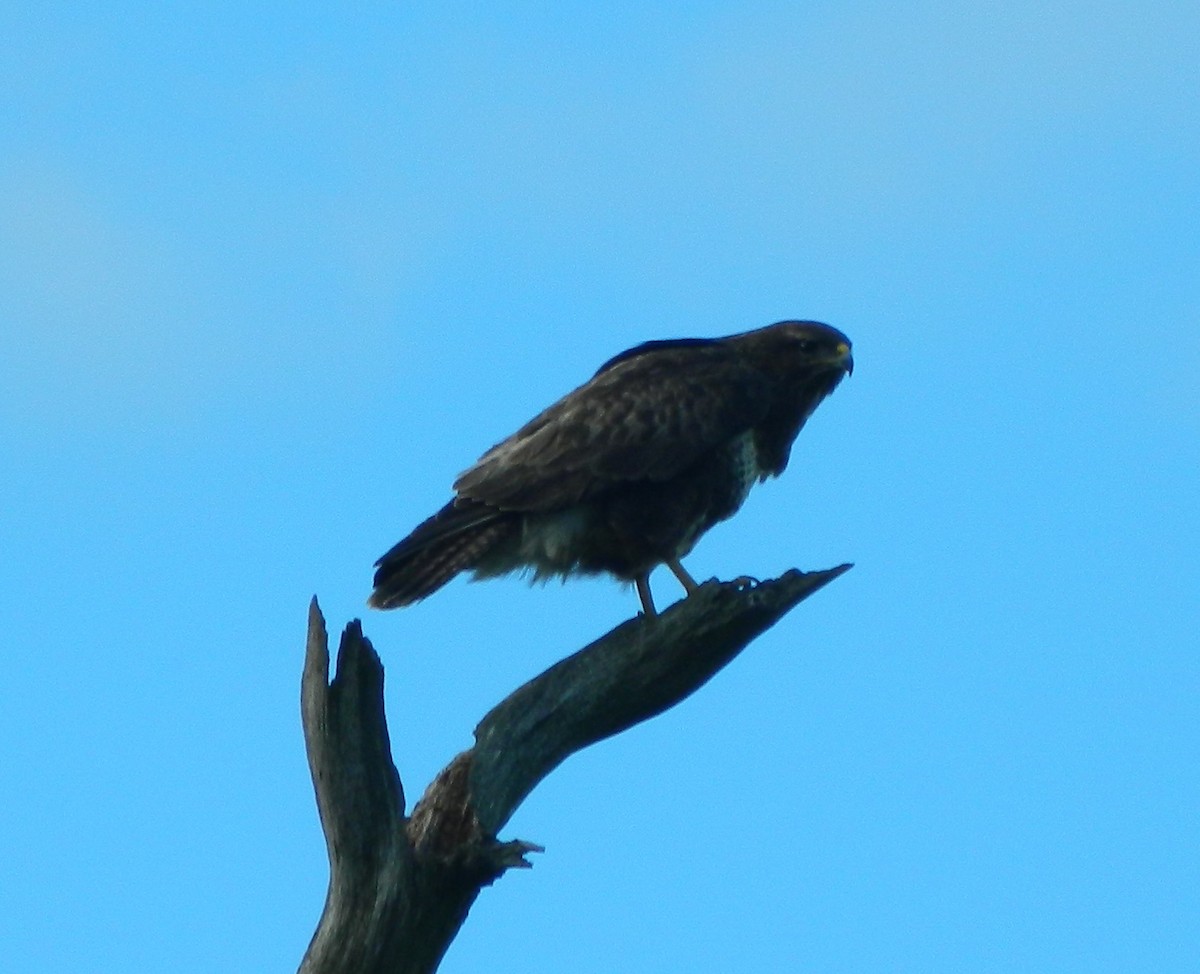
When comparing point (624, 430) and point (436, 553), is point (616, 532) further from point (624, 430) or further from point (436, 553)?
point (436, 553)

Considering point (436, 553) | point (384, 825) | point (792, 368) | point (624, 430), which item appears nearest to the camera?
point (384, 825)

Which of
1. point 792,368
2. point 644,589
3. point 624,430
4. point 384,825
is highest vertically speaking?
point 792,368

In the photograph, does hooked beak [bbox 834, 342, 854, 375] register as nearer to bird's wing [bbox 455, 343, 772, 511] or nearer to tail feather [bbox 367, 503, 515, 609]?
bird's wing [bbox 455, 343, 772, 511]

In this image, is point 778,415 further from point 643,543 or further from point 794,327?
point 643,543

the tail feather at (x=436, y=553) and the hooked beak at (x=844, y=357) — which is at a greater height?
the hooked beak at (x=844, y=357)

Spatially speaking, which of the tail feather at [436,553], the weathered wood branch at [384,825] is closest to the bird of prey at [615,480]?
the tail feather at [436,553]

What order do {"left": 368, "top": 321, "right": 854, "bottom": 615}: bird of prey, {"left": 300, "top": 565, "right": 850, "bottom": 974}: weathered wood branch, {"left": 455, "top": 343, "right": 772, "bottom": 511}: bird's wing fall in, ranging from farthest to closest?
{"left": 455, "top": 343, "right": 772, "bottom": 511}: bird's wing < {"left": 368, "top": 321, "right": 854, "bottom": 615}: bird of prey < {"left": 300, "top": 565, "right": 850, "bottom": 974}: weathered wood branch

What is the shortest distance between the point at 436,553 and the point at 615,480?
3.25 feet

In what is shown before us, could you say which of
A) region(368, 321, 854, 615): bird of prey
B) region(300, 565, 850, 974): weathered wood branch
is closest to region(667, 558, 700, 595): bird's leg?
region(368, 321, 854, 615): bird of prey

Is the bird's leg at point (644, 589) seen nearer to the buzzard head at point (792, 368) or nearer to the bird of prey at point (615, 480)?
the bird of prey at point (615, 480)

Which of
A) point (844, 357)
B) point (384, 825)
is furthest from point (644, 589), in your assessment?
point (384, 825)

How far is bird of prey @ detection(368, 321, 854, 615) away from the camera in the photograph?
9.22 m

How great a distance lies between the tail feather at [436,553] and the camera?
350 inches

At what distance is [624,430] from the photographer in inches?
383
